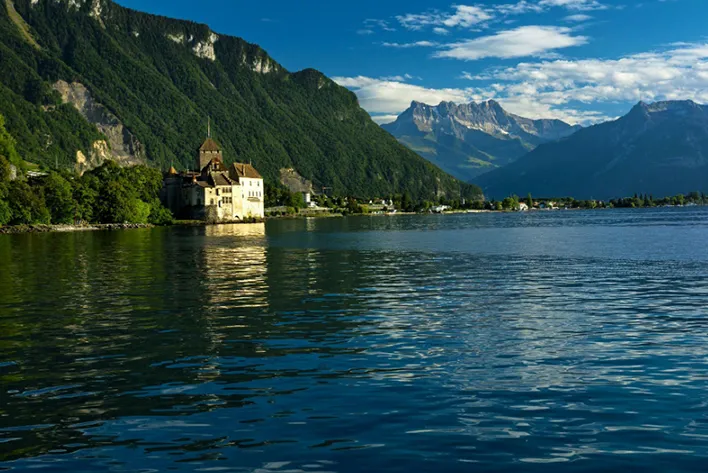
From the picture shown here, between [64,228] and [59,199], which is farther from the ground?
[59,199]

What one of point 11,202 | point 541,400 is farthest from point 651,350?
point 11,202

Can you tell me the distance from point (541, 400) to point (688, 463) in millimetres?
3846

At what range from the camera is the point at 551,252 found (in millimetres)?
63188

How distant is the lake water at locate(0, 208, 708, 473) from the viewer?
1199 cm

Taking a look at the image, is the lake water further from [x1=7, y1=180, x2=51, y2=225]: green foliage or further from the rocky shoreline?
[x1=7, y1=180, x2=51, y2=225]: green foliage

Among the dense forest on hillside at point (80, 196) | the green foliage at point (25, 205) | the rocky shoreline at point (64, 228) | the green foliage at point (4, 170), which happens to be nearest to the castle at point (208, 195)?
the dense forest on hillside at point (80, 196)

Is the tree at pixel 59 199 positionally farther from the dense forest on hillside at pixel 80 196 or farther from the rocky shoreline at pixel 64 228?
the rocky shoreline at pixel 64 228

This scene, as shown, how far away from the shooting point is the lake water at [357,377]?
39.3 ft

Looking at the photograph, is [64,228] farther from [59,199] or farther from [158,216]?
[158,216]

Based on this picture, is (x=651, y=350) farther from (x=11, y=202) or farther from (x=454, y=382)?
(x=11, y=202)

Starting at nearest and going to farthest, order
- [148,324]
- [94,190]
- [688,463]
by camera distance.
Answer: [688,463]
[148,324]
[94,190]

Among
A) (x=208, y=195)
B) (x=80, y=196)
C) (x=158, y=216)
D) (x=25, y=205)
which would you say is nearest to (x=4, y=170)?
(x=25, y=205)

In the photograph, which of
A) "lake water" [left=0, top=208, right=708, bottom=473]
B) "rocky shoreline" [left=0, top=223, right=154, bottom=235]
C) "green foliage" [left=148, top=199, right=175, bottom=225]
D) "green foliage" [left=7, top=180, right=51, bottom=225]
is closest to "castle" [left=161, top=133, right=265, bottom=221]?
"green foliage" [left=148, top=199, right=175, bottom=225]

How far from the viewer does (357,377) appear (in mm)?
17078
